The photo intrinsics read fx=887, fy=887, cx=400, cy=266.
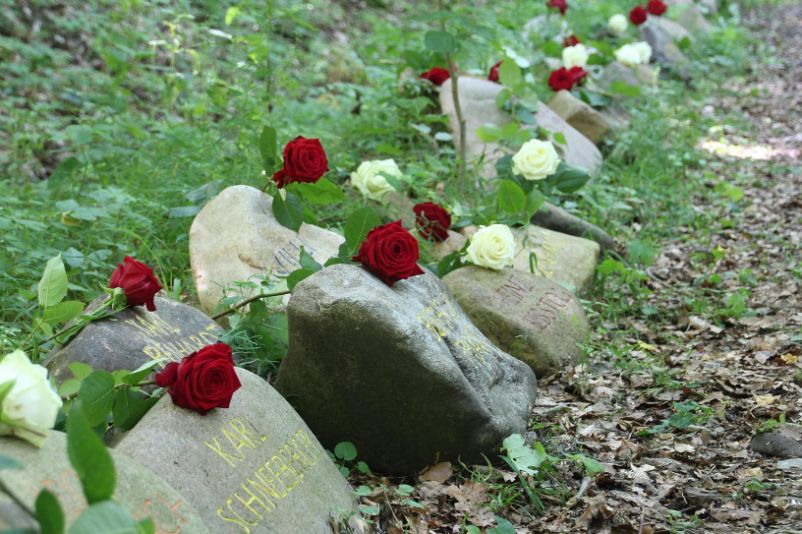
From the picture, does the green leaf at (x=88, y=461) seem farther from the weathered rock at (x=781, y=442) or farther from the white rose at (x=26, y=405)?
the weathered rock at (x=781, y=442)

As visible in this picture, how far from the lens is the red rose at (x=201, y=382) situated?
7.87 feet

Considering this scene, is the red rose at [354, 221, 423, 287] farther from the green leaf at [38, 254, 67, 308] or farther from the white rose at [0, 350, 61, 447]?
the white rose at [0, 350, 61, 447]

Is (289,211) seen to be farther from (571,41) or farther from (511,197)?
(571,41)

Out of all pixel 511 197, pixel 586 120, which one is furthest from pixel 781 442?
pixel 586 120

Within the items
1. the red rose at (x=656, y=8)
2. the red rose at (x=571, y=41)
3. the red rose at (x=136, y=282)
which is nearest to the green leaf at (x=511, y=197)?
the red rose at (x=136, y=282)

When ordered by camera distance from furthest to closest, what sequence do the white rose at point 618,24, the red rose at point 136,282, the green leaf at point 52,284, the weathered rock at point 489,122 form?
the white rose at point 618,24 → the weathered rock at point 489,122 → the red rose at point 136,282 → the green leaf at point 52,284

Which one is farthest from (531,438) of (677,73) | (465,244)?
(677,73)

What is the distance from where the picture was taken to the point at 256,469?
97.3 inches

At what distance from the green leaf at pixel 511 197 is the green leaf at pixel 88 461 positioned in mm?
3256

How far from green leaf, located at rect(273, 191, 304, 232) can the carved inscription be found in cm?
142

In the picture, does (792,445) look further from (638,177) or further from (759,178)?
(759,178)

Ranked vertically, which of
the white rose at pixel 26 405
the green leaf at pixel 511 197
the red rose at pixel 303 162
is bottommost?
the green leaf at pixel 511 197

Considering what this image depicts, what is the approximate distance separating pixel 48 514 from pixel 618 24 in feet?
29.5

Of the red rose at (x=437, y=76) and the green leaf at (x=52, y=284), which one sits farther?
the red rose at (x=437, y=76)
